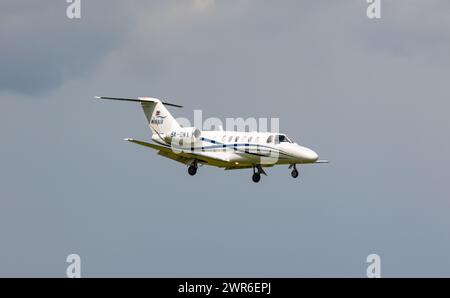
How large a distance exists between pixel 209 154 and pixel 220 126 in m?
2.09

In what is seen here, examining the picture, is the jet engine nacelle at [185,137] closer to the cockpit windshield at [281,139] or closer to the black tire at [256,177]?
the black tire at [256,177]

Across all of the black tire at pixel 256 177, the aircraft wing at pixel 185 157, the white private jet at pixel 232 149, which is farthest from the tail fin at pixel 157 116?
the black tire at pixel 256 177

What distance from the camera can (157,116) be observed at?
97.8 meters

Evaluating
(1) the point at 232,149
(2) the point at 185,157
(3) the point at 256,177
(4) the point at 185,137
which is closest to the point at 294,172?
(3) the point at 256,177

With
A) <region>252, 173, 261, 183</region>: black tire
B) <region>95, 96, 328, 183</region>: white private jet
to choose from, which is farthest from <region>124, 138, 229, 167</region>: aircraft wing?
<region>252, 173, 261, 183</region>: black tire

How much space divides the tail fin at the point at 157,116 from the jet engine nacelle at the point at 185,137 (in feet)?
4.66

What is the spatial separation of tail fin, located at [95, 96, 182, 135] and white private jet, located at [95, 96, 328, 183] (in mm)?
991

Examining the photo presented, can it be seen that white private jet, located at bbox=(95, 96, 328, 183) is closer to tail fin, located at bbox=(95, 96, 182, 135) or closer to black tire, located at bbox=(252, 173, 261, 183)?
black tire, located at bbox=(252, 173, 261, 183)

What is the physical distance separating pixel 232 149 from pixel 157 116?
7.99 metres

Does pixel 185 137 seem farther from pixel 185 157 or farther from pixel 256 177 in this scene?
→ pixel 256 177

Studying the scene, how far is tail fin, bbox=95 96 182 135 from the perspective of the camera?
96.9 meters

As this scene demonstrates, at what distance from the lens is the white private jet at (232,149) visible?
296 feet

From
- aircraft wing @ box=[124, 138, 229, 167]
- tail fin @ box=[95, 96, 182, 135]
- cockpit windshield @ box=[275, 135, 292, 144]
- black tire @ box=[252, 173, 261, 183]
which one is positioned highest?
tail fin @ box=[95, 96, 182, 135]
